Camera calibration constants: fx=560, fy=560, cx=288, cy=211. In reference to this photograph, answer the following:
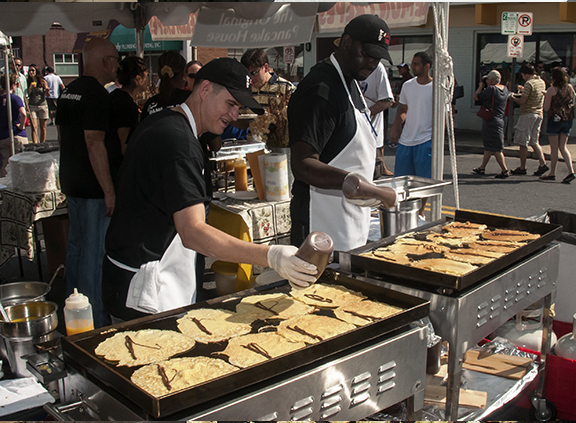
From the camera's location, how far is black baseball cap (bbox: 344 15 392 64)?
257cm

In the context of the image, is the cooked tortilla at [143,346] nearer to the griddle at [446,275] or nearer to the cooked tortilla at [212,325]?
the cooked tortilla at [212,325]

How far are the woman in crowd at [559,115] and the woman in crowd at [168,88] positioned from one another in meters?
6.47

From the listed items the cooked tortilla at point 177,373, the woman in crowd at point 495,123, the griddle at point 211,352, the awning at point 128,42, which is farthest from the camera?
the awning at point 128,42

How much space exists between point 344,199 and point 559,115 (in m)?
7.26

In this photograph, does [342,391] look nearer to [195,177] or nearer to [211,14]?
[195,177]

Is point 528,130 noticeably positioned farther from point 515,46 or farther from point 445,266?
point 445,266

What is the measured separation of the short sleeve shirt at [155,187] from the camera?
1811mm

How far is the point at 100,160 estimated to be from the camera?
12.1ft

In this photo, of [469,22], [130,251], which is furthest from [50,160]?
[469,22]

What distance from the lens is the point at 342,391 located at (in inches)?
62.8

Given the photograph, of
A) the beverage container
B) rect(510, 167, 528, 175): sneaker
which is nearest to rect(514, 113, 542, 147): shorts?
rect(510, 167, 528, 175): sneaker

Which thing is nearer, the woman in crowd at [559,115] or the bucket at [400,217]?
the bucket at [400,217]

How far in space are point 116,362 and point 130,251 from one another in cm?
53

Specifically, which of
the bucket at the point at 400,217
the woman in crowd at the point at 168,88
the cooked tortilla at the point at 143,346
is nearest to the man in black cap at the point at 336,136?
the bucket at the point at 400,217
